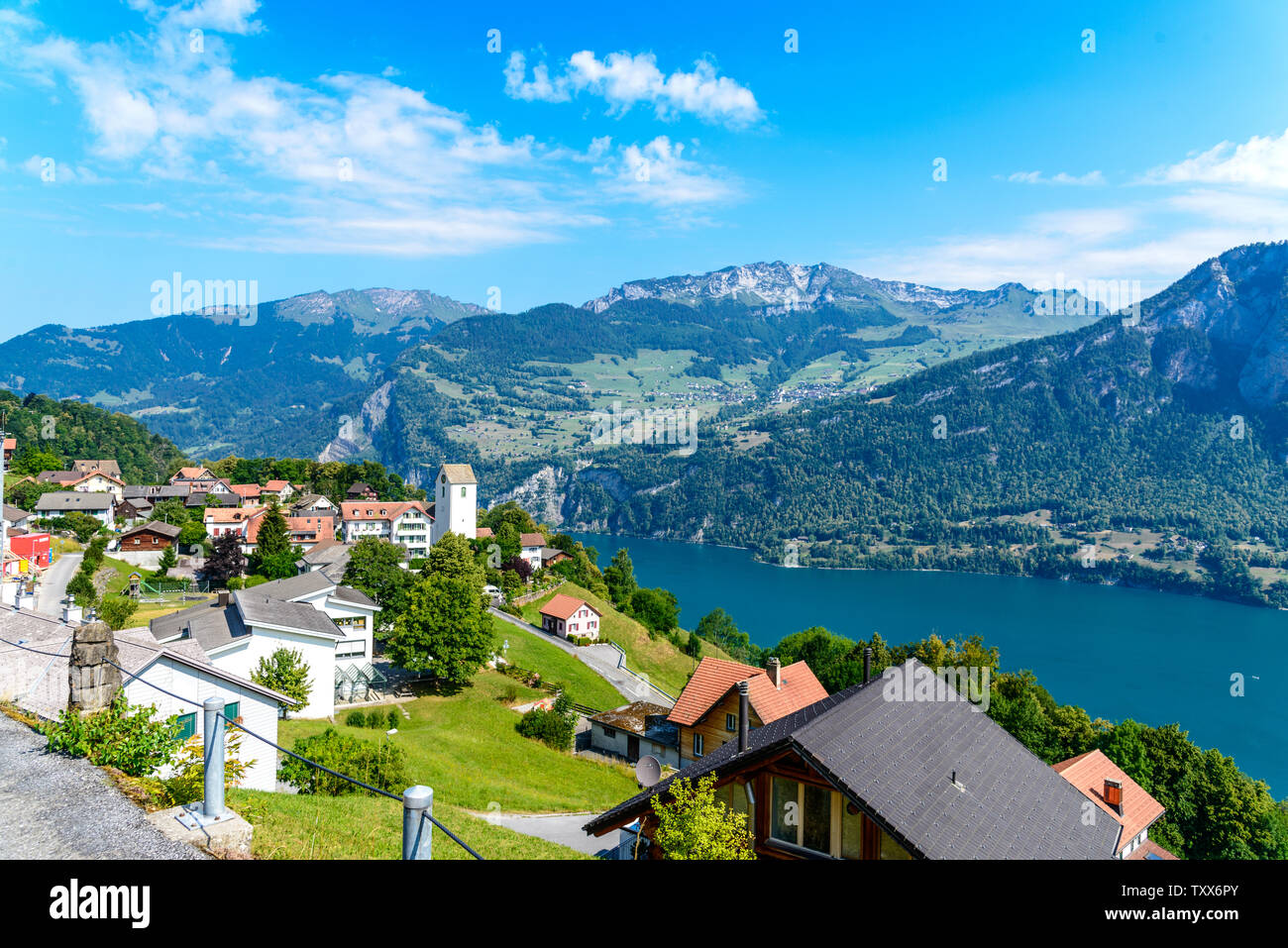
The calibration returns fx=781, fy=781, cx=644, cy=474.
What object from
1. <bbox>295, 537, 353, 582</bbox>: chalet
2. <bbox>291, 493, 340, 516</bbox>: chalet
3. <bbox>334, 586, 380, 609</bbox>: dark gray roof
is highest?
<bbox>291, 493, 340, 516</bbox>: chalet

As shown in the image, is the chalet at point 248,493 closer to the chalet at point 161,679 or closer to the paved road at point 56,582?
the paved road at point 56,582

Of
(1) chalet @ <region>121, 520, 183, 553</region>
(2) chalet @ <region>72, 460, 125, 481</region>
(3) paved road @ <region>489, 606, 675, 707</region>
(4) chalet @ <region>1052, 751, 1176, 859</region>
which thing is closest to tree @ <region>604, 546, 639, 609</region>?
(3) paved road @ <region>489, 606, 675, 707</region>

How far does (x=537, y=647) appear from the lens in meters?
52.1


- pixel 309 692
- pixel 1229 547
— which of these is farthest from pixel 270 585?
pixel 1229 547

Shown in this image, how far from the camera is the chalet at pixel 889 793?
891 cm

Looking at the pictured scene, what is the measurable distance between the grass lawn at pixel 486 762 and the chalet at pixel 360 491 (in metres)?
54.7

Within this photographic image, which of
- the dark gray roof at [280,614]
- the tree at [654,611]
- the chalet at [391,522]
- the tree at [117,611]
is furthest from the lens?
the chalet at [391,522]

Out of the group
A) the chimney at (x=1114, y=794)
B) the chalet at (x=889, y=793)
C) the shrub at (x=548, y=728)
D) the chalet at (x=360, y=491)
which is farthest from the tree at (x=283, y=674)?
the chalet at (x=360, y=491)

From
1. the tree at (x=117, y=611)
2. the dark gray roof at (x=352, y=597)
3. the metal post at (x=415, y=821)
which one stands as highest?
the metal post at (x=415, y=821)

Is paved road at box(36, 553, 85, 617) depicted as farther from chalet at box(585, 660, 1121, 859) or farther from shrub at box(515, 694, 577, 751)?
chalet at box(585, 660, 1121, 859)

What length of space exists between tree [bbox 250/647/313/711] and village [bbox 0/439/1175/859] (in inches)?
3.2

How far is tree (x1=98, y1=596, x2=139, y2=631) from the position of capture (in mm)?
32562

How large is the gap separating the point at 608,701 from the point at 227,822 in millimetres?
41846

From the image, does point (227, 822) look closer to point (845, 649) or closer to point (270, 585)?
point (270, 585)
